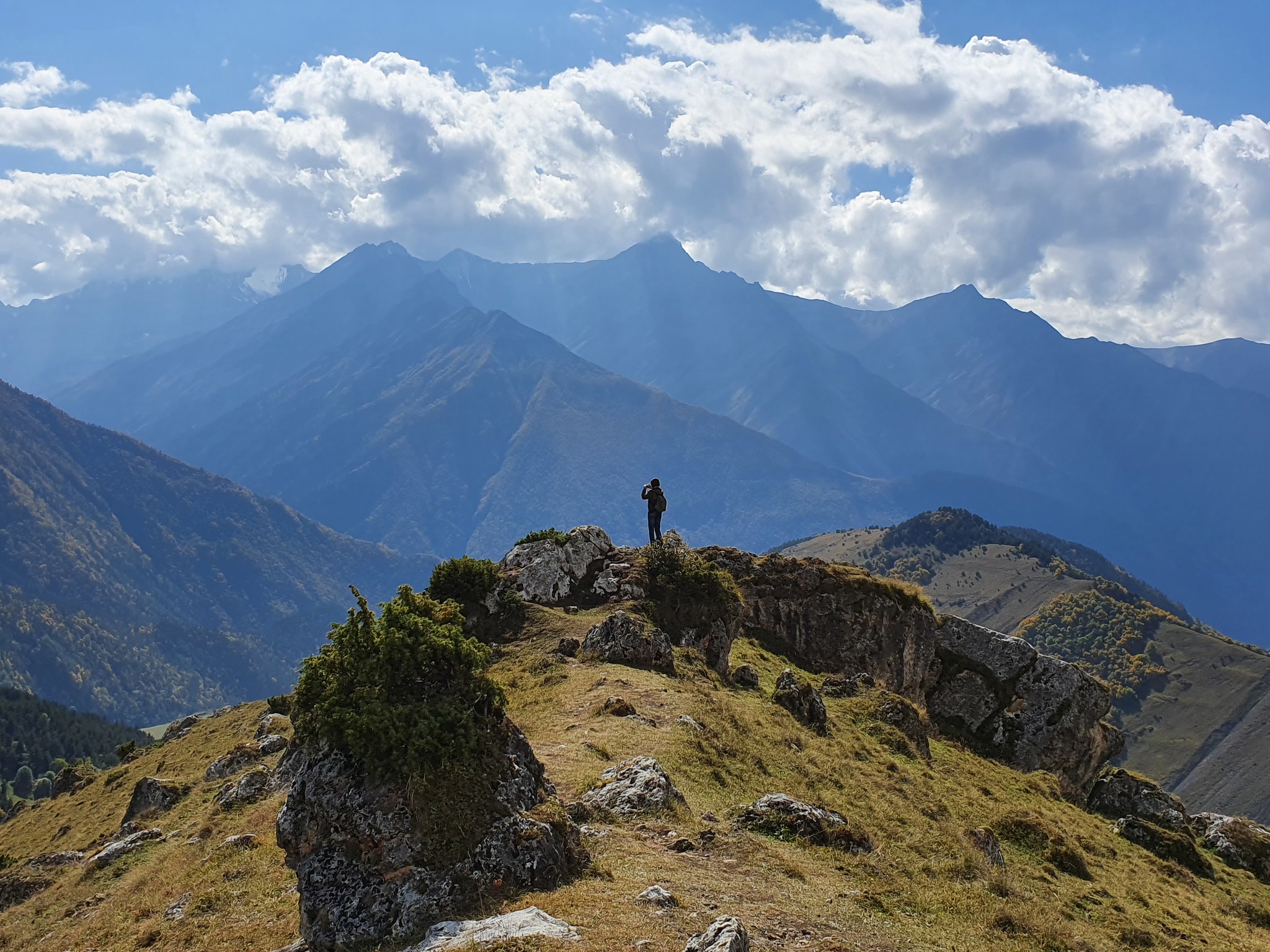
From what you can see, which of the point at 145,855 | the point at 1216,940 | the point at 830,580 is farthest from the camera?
the point at 830,580

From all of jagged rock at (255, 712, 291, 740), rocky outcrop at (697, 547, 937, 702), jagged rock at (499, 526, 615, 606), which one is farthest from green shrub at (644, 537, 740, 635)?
jagged rock at (255, 712, 291, 740)

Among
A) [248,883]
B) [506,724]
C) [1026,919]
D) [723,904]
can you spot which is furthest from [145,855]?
[1026,919]

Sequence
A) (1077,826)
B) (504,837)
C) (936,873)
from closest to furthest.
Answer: (504,837) < (936,873) < (1077,826)

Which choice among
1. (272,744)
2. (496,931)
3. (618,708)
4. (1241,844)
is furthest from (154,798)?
(1241,844)

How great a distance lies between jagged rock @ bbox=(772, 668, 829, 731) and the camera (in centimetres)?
2564

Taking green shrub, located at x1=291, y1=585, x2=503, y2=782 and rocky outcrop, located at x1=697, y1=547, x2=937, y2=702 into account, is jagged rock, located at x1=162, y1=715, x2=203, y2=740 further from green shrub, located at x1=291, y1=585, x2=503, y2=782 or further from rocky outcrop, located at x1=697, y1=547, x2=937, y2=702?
green shrub, located at x1=291, y1=585, x2=503, y2=782

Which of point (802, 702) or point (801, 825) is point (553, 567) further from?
point (801, 825)

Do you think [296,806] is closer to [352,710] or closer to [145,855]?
[352,710]

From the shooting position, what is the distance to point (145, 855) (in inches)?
928

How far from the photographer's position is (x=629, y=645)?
90.3 ft

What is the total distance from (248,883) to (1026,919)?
1476cm

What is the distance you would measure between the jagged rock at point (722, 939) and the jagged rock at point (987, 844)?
34.2ft

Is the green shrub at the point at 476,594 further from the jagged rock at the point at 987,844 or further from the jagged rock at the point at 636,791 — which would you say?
the jagged rock at the point at 987,844

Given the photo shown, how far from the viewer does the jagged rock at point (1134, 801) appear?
3130cm
